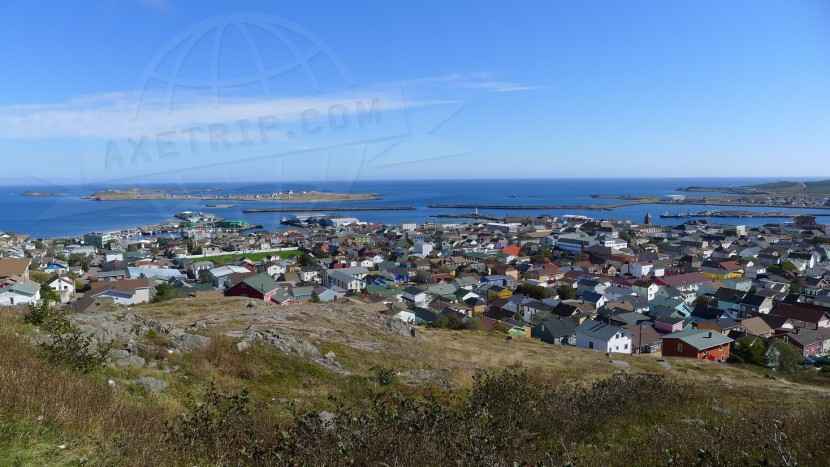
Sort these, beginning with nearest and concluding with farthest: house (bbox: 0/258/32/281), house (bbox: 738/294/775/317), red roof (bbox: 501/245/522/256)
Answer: house (bbox: 0/258/32/281), house (bbox: 738/294/775/317), red roof (bbox: 501/245/522/256)

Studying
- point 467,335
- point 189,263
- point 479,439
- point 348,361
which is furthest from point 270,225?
point 479,439

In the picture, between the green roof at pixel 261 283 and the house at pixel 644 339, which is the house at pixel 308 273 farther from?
the house at pixel 644 339

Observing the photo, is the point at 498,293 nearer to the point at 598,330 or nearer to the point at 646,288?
the point at 646,288

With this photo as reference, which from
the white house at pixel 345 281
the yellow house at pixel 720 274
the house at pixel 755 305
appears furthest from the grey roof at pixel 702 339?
the yellow house at pixel 720 274

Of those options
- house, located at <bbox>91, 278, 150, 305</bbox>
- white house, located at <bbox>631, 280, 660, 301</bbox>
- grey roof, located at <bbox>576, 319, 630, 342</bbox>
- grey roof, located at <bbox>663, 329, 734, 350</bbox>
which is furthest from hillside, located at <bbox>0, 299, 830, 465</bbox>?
white house, located at <bbox>631, 280, 660, 301</bbox>

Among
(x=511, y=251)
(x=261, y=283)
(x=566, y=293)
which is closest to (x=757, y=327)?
(x=566, y=293)

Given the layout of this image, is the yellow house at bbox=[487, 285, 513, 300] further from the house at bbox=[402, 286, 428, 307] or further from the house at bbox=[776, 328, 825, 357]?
the house at bbox=[776, 328, 825, 357]
